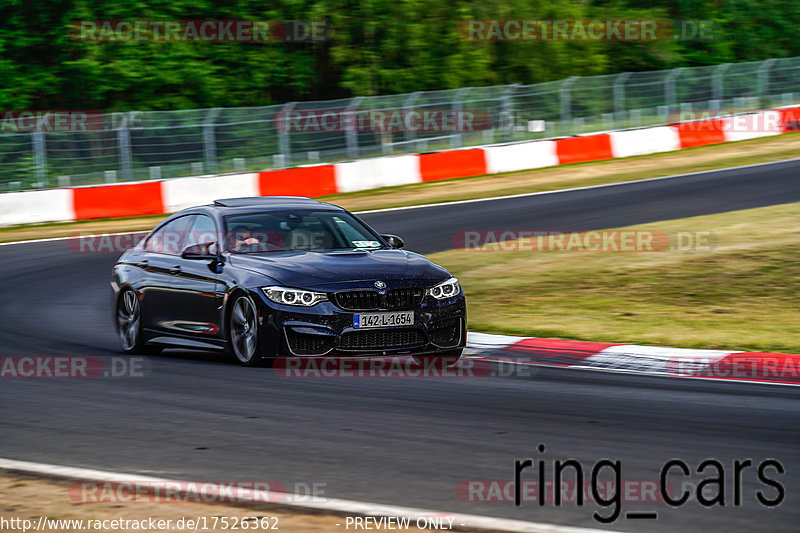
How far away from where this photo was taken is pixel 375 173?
26.7 metres

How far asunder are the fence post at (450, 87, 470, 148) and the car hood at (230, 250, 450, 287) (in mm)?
17881

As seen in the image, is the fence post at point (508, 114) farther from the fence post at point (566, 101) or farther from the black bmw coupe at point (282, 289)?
the black bmw coupe at point (282, 289)

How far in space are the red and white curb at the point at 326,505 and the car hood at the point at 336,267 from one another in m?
3.48

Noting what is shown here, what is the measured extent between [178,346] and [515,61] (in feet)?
90.0

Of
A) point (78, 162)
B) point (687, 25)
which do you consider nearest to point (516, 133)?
point (78, 162)

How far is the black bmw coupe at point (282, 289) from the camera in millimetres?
9602

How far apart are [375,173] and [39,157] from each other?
6873 mm

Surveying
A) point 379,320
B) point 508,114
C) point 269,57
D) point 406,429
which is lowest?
point 406,429

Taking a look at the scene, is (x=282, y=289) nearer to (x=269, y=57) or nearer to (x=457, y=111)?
(x=457, y=111)

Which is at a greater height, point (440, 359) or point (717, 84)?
point (717, 84)

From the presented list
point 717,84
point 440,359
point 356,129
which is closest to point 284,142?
point 356,129

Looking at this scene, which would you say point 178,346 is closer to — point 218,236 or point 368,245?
point 218,236

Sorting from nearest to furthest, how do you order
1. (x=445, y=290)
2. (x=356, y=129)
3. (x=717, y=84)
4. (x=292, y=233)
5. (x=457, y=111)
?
1. (x=445, y=290)
2. (x=292, y=233)
3. (x=356, y=129)
4. (x=457, y=111)
5. (x=717, y=84)

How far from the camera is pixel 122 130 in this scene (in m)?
25.5
